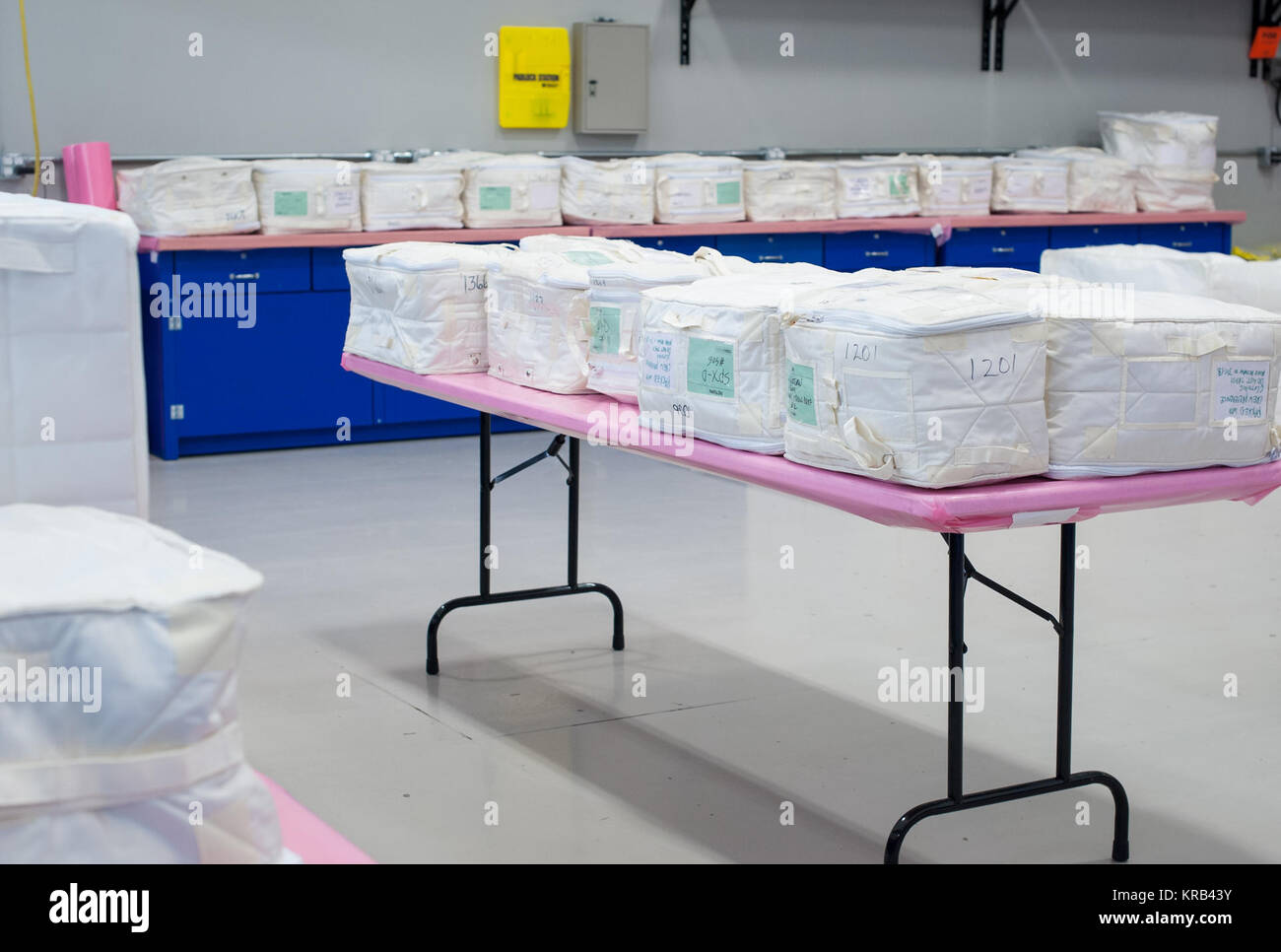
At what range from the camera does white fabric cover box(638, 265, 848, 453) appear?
9.16ft

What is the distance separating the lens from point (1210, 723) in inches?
138

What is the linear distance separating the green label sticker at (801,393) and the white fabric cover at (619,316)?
0.61 metres

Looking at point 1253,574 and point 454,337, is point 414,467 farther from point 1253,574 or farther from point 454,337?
point 1253,574

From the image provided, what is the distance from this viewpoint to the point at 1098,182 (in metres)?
8.32

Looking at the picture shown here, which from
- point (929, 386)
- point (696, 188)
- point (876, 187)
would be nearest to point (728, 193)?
point (696, 188)

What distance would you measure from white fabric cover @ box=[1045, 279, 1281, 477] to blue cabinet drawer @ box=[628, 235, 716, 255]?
4.58m

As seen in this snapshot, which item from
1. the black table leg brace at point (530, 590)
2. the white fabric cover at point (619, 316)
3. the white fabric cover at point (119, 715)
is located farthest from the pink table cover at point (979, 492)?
the white fabric cover at point (119, 715)

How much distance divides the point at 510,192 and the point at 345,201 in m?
0.75

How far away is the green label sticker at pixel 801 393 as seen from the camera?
2.64 metres

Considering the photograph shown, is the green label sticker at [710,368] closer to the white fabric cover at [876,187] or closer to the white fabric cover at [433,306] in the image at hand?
the white fabric cover at [433,306]

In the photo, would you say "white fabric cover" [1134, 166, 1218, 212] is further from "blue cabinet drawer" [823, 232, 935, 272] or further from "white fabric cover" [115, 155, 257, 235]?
"white fabric cover" [115, 155, 257, 235]

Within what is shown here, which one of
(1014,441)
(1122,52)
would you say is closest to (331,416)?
(1014,441)

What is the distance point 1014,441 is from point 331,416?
14.8ft

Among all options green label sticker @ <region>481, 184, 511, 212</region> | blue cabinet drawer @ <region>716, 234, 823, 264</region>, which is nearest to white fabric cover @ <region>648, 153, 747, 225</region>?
blue cabinet drawer @ <region>716, 234, 823, 264</region>
